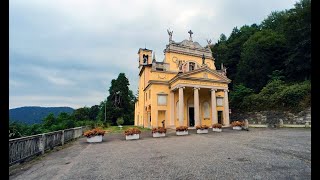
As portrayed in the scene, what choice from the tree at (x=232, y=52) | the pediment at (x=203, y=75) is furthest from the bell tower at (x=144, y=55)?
the tree at (x=232, y=52)

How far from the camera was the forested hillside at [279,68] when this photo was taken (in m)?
23.7

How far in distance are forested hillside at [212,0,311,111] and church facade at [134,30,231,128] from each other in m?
5.47

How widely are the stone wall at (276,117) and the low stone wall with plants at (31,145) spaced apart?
22773mm

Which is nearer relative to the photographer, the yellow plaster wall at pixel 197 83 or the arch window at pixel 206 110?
the yellow plaster wall at pixel 197 83

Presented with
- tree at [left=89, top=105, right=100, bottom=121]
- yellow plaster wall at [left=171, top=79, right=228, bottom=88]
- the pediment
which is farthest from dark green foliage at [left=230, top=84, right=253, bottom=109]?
tree at [left=89, top=105, right=100, bottom=121]

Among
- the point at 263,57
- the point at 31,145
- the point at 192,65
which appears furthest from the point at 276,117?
the point at 31,145

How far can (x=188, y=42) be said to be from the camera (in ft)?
95.6

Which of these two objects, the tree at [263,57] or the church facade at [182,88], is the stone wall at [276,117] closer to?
the church facade at [182,88]

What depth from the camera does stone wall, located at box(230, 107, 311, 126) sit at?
20.5 meters

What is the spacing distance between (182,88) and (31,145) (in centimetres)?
1673

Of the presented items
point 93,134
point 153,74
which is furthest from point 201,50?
point 93,134

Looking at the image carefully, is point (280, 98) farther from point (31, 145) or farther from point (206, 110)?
point (31, 145)

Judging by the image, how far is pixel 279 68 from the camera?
33.3 meters

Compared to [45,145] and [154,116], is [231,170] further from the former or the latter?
[154,116]
